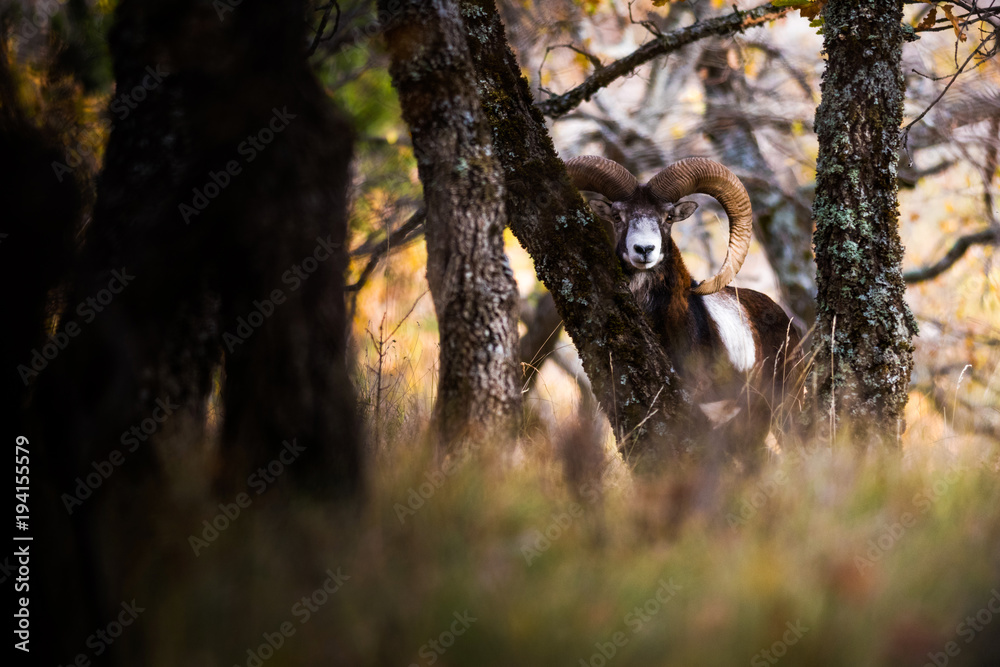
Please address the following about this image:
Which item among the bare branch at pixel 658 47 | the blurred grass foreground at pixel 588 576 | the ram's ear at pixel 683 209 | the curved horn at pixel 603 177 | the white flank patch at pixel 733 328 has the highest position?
the bare branch at pixel 658 47

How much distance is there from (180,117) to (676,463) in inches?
99.6

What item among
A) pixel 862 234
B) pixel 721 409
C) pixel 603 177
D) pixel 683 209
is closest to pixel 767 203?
pixel 683 209

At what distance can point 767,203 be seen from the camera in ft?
32.4

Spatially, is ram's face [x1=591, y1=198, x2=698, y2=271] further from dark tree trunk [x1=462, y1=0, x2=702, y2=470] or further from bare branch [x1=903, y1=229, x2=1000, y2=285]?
bare branch [x1=903, y1=229, x2=1000, y2=285]

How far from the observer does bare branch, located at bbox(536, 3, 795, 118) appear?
17.9 feet

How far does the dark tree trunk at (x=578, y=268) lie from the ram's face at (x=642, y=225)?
1.93m

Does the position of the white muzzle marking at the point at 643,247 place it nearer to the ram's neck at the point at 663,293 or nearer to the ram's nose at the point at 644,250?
the ram's nose at the point at 644,250

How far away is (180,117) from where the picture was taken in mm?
2680

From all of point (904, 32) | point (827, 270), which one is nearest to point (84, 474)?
point (827, 270)

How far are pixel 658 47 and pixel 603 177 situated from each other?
1.26m

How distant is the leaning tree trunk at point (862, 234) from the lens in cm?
408

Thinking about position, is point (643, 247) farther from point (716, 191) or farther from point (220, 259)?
point (220, 259)

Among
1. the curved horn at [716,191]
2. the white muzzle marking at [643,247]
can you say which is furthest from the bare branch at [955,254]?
the white muzzle marking at [643,247]

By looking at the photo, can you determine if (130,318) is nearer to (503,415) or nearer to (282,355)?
(282,355)
